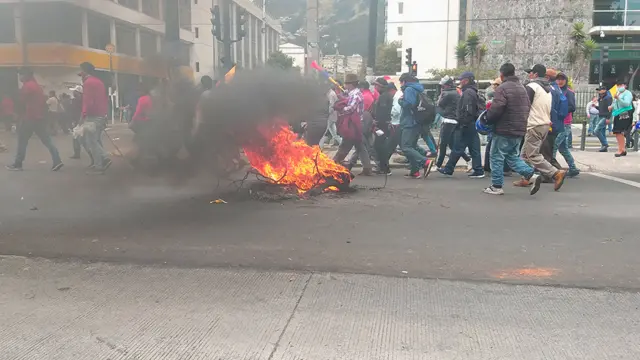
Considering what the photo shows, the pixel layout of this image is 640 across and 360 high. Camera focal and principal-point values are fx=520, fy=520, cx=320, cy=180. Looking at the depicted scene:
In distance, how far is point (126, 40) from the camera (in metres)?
5.29

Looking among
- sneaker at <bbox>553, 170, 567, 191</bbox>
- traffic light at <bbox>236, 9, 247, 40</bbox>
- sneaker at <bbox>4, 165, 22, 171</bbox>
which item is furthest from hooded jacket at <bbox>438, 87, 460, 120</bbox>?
sneaker at <bbox>4, 165, 22, 171</bbox>

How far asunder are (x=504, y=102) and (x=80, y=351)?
5749 mm

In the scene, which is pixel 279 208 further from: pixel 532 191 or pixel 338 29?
pixel 338 29

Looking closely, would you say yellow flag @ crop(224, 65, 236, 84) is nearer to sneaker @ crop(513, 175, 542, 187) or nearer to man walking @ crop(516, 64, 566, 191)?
man walking @ crop(516, 64, 566, 191)

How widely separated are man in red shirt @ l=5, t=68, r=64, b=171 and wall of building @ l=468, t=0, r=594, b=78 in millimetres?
34902

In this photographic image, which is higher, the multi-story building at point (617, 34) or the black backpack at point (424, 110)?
the multi-story building at point (617, 34)

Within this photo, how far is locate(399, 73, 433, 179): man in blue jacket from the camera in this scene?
8.41m

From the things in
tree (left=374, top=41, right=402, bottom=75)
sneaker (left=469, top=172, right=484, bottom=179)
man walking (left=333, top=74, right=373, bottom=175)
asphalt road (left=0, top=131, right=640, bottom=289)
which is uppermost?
tree (left=374, top=41, right=402, bottom=75)

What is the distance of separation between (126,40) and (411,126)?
4.76 m

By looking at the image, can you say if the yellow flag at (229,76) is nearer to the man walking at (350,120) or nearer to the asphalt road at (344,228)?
the asphalt road at (344,228)

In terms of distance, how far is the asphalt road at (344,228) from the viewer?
4.27 meters

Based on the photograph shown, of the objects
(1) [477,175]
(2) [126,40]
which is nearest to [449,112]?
(1) [477,175]

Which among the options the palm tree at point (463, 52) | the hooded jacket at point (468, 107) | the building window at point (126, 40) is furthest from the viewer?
the palm tree at point (463, 52)

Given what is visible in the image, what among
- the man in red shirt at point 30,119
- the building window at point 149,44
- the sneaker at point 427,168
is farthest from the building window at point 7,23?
the sneaker at point 427,168
